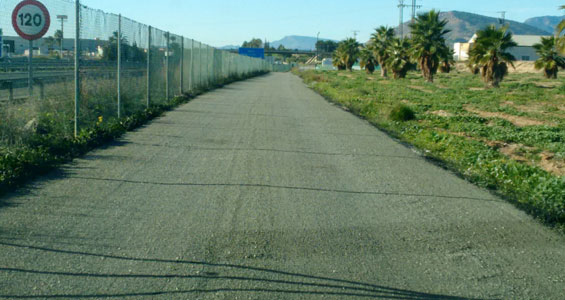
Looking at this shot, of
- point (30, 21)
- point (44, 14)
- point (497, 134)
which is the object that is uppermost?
point (44, 14)

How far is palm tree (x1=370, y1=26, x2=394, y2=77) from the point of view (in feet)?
255

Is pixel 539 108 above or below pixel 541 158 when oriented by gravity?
above

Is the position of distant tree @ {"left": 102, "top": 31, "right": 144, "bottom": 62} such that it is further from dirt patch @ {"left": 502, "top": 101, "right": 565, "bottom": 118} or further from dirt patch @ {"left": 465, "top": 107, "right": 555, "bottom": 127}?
dirt patch @ {"left": 502, "top": 101, "right": 565, "bottom": 118}

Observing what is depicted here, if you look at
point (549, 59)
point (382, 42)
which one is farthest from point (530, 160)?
point (382, 42)

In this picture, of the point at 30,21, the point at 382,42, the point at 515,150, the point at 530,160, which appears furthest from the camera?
the point at 382,42

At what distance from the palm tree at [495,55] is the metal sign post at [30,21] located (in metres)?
41.0

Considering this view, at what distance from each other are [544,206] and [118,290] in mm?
5492

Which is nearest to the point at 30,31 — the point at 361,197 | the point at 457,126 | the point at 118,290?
the point at 361,197

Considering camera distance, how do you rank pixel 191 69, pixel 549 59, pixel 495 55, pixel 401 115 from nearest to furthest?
pixel 401 115
pixel 191 69
pixel 495 55
pixel 549 59

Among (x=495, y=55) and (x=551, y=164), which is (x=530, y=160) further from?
(x=495, y=55)

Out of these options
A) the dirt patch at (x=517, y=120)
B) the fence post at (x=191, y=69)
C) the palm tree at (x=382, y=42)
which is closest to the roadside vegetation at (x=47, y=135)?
the fence post at (x=191, y=69)

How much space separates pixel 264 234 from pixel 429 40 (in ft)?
178

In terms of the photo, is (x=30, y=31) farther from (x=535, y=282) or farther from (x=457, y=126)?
(x=457, y=126)

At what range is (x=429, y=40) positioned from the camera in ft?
187
